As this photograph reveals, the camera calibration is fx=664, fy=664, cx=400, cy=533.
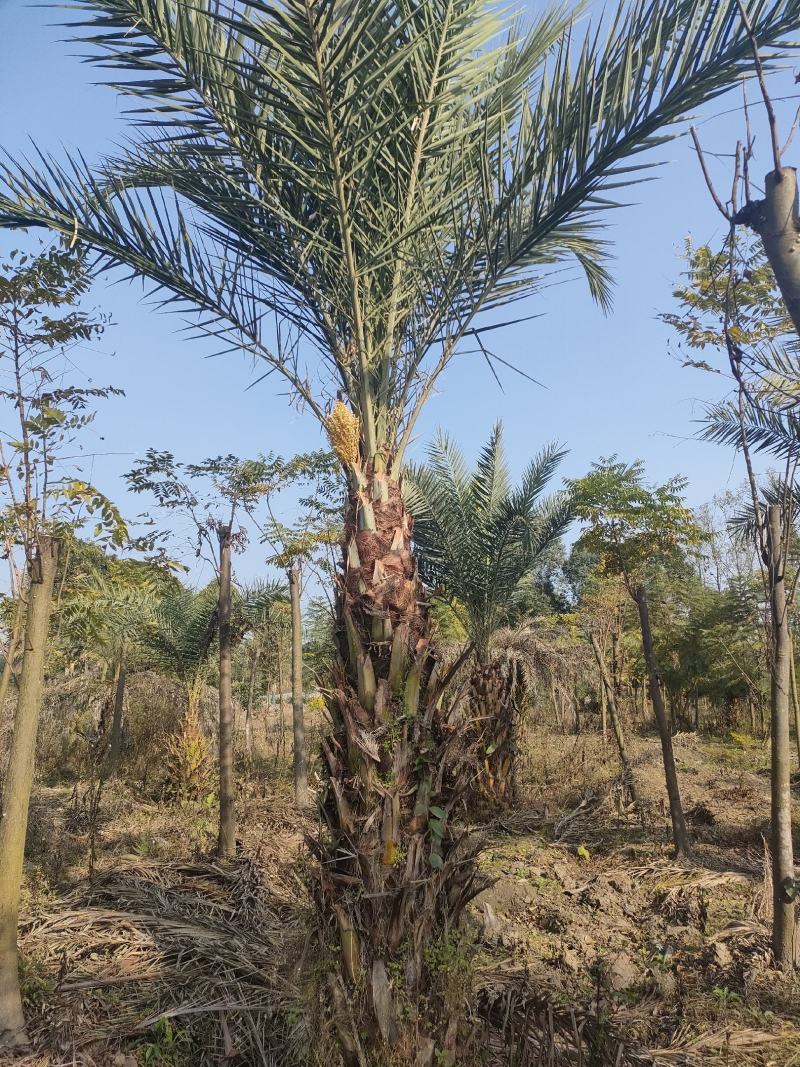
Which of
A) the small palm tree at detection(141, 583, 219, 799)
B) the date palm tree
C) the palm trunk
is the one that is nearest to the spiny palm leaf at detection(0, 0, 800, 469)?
the date palm tree

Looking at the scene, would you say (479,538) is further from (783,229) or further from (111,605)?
(783,229)

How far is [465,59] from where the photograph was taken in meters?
3.64

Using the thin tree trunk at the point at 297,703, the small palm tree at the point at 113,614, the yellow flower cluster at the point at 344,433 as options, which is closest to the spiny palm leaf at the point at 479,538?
the thin tree trunk at the point at 297,703

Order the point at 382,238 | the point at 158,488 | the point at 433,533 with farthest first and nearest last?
1. the point at 433,533
2. the point at 158,488
3. the point at 382,238

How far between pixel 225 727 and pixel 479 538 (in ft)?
14.3

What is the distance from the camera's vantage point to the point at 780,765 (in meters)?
4.34

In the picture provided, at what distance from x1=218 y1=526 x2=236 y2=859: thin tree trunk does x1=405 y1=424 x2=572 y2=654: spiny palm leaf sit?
9.22ft

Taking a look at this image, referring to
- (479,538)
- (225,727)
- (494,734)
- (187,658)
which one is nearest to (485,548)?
(479,538)

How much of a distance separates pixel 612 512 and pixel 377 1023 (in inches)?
302

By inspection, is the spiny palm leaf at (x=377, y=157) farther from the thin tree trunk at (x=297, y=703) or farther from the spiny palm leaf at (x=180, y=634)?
the spiny palm leaf at (x=180, y=634)

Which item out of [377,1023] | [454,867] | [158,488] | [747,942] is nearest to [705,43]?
[454,867]

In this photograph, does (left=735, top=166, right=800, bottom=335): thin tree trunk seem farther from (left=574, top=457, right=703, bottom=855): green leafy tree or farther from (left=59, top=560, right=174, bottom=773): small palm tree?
(left=574, top=457, right=703, bottom=855): green leafy tree

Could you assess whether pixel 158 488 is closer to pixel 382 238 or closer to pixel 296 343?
pixel 296 343

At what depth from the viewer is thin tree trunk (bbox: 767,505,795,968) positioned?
4.14 metres
